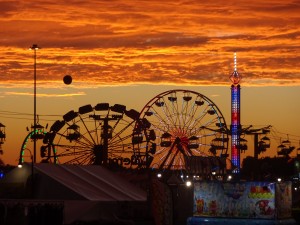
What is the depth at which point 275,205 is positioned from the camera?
49.2 metres

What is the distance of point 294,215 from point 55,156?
153 feet

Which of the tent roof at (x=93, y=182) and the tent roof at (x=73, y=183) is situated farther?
the tent roof at (x=93, y=182)

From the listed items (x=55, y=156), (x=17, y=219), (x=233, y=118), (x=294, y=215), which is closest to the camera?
(x=17, y=219)

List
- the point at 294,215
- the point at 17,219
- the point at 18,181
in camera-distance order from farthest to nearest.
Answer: the point at 294,215, the point at 18,181, the point at 17,219

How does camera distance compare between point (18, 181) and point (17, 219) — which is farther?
point (18, 181)

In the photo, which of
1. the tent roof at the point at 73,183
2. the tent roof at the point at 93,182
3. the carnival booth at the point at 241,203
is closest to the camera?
the tent roof at the point at 73,183

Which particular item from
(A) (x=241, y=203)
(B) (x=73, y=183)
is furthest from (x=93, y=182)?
(A) (x=241, y=203)

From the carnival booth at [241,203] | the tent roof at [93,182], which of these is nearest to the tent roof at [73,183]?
the tent roof at [93,182]

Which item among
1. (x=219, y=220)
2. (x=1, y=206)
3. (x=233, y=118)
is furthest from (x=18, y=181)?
(x=233, y=118)

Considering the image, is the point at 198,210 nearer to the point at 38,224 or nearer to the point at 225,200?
the point at 225,200

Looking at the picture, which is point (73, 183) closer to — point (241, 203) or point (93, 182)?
point (93, 182)

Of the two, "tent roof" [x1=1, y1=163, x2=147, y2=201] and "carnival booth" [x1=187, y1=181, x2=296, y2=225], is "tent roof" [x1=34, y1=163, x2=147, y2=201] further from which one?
"carnival booth" [x1=187, y1=181, x2=296, y2=225]

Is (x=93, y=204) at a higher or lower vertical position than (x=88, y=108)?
lower

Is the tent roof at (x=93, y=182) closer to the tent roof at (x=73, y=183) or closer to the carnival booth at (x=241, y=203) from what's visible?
the tent roof at (x=73, y=183)
